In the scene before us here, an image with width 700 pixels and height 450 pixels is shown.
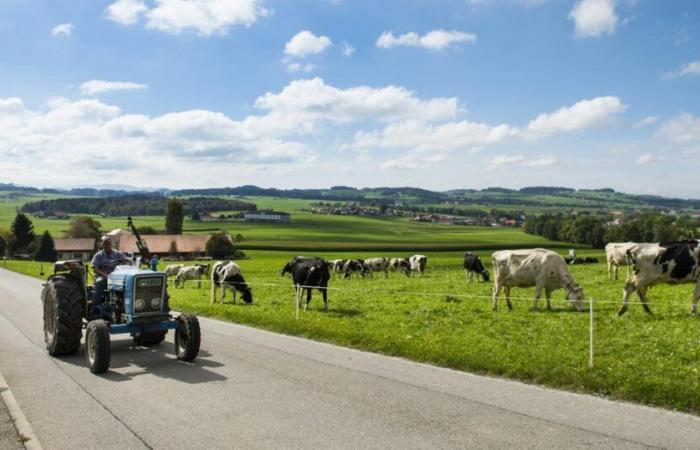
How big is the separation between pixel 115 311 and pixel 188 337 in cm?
234

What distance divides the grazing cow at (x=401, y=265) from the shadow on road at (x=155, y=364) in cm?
3423

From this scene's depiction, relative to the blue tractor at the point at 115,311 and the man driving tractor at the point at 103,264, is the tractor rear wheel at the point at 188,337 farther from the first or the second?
the man driving tractor at the point at 103,264

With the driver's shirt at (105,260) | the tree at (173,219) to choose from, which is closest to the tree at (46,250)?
the tree at (173,219)

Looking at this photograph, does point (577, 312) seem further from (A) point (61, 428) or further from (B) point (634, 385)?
(A) point (61, 428)

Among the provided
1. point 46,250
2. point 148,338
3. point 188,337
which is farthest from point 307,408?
point 46,250

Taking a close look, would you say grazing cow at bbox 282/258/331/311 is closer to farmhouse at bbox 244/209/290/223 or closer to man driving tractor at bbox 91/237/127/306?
man driving tractor at bbox 91/237/127/306

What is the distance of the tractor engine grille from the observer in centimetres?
1270

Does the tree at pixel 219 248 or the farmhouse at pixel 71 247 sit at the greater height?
the tree at pixel 219 248

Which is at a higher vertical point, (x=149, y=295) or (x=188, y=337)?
(x=149, y=295)

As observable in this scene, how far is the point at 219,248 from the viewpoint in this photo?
92.2m

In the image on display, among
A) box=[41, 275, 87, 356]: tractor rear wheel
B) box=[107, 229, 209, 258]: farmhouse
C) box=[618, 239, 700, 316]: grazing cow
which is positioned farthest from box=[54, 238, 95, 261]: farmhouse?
box=[618, 239, 700, 316]: grazing cow

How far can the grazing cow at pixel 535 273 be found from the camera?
1994 cm

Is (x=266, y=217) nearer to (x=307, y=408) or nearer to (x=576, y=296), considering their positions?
(x=576, y=296)

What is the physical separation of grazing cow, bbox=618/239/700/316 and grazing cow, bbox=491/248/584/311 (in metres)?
2.20
